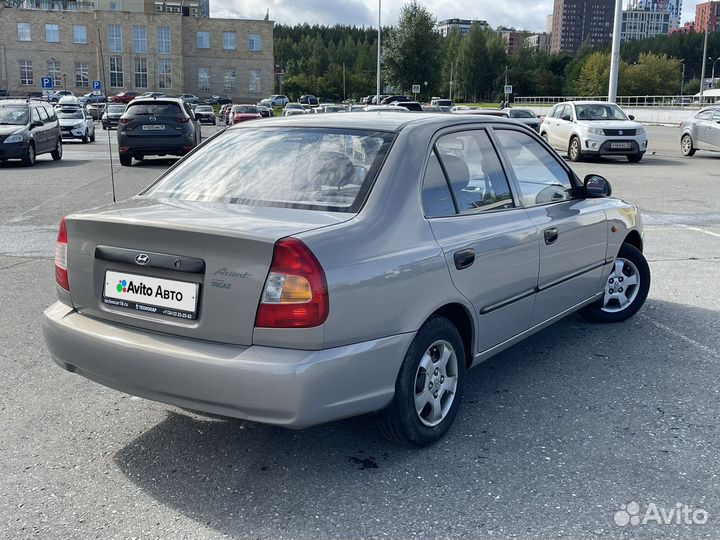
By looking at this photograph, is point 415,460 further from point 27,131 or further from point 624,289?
point 27,131

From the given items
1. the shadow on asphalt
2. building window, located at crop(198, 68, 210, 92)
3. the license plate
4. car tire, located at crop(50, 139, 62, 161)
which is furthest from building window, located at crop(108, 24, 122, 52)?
the license plate

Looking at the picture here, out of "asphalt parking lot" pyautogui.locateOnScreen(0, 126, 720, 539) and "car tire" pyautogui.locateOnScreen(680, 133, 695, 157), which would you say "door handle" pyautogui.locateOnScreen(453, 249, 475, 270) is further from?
"car tire" pyautogui.locateOnScreen(680, 133, 695, 157)

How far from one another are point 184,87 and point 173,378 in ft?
340

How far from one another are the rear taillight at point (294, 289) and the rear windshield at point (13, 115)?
1958 cm

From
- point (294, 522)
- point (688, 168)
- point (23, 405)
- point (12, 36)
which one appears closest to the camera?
point (294, 522)

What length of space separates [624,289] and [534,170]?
1.56 meters

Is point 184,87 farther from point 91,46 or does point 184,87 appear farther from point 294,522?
point 294,522

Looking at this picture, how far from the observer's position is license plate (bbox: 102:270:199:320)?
3.43 m

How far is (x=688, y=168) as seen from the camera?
65.6 feet

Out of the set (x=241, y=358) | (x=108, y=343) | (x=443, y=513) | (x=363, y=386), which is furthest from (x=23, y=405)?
(x=443, y=513)

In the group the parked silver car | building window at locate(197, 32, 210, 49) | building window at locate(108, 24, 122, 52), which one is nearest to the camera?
the parked silver car

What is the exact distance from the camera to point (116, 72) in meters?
98.4

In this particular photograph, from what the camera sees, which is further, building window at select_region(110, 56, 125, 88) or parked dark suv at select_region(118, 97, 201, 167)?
building window at select_region(110, 56, 125, 88)

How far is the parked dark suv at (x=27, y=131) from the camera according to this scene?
19.9 meters
